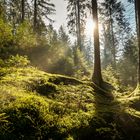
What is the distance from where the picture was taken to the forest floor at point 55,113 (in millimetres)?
6777

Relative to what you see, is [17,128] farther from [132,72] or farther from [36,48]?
[132,72]

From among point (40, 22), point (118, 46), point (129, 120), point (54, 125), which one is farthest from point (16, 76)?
point (118, 46)

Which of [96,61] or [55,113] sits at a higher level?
[96,61]

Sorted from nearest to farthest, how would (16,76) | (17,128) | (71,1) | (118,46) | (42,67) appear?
(17,128) < (16,76) < (42,67) < (71,1) < (118,46)

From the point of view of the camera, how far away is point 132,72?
4362 centimetres

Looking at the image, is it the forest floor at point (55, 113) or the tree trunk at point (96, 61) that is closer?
the forest floor at point (55, 113)

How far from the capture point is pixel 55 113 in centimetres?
812

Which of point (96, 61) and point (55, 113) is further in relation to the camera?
point (96, 61)

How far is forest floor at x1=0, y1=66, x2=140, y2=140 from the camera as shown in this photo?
22.2ft

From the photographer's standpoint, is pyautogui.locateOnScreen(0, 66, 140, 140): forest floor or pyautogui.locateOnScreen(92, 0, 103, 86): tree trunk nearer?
pyautogui.locateOnScreen(0, 66, 140, 140): forest floor

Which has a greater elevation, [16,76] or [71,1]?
[71,1]

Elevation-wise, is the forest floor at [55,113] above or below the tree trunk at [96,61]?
below

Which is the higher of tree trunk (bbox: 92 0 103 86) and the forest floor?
tree trunk (bbox: 92 0 103 86)

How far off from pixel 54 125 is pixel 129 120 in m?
3.35
